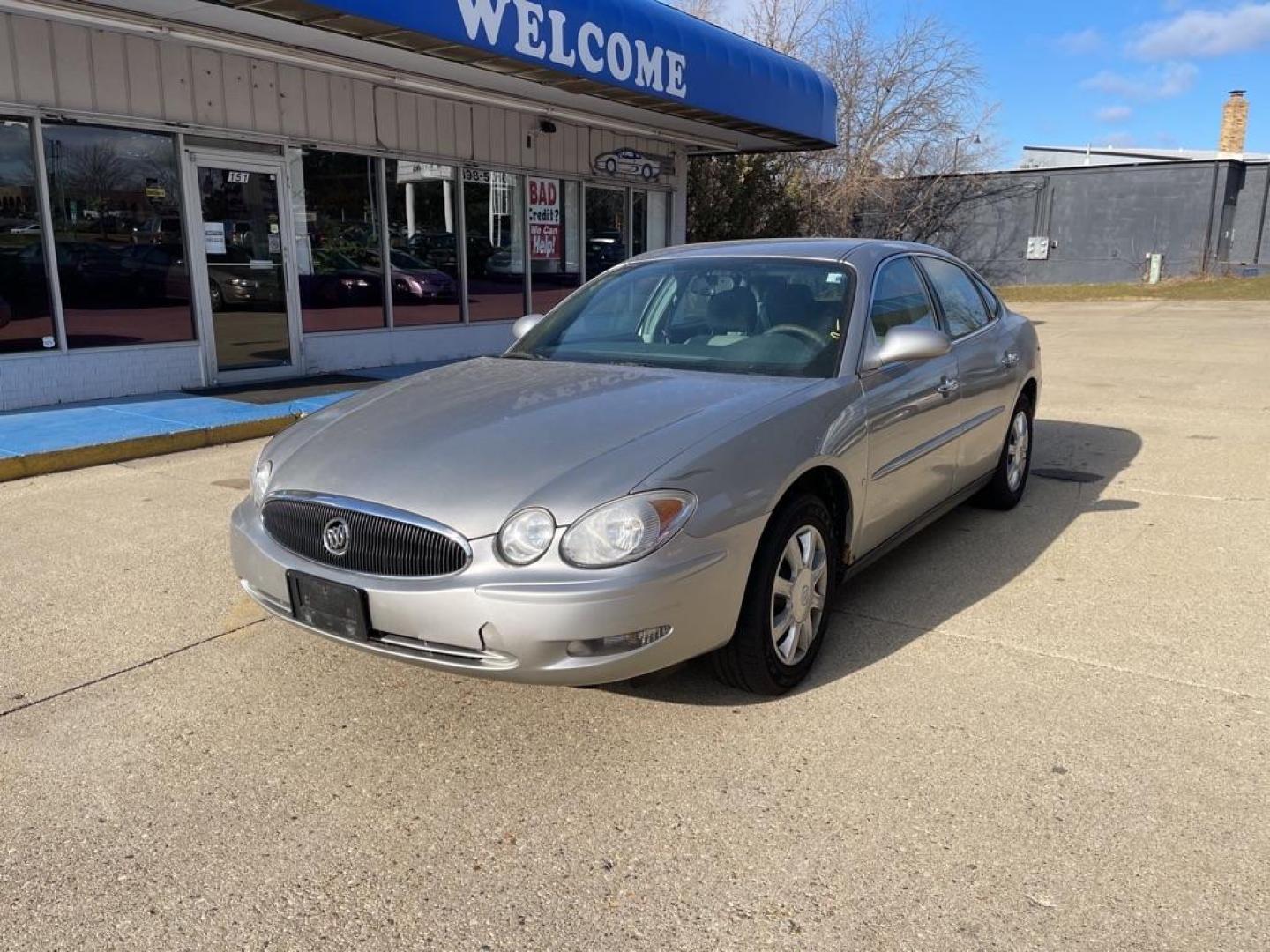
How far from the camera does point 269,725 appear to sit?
10.9ft

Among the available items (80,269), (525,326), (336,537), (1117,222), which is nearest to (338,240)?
(80,269)

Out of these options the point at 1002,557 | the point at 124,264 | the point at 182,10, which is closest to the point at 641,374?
the point at 1002,557

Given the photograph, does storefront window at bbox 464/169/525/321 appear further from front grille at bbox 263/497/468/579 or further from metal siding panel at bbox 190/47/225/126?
front grille at bbox 263/497/468/579

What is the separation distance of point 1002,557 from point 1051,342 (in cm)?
1254

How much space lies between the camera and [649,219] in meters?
16.0

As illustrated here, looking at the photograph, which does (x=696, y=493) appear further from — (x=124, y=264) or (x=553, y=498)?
(x=124, y=264)

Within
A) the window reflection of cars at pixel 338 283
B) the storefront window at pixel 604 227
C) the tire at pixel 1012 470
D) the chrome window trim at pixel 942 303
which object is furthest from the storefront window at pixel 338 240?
the tire at pixel 1012 470

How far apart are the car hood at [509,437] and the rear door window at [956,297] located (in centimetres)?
170

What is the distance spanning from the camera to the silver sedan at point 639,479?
113 inches

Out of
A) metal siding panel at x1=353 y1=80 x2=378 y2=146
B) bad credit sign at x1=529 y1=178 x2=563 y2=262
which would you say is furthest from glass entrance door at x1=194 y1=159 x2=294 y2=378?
bad credit sign at x1=529 y1=178 x2=563 y2=262

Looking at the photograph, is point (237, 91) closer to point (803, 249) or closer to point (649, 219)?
point (803, 249)

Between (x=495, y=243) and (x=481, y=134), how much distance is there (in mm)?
1413

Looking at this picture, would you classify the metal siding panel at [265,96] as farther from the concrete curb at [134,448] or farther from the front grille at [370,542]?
the front grille at [370,542]

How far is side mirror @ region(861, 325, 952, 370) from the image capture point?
396 centimetres
